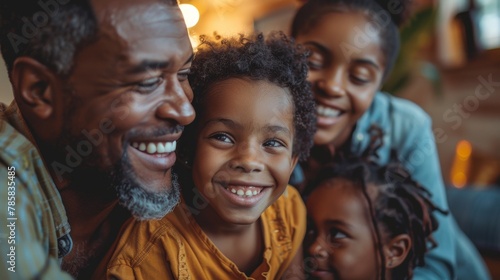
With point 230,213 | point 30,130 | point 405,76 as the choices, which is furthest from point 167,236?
point 405,76

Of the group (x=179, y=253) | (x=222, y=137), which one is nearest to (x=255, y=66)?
(x=222, y=137)

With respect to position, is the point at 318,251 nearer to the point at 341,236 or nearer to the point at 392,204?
the point at 341,236

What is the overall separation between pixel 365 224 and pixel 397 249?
0.31ft

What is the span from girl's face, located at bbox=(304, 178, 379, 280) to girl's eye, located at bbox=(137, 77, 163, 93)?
468mm

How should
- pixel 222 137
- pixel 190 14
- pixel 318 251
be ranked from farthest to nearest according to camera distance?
1. pixel 190 14
2. pixel 318 251
3. pixel 222 137

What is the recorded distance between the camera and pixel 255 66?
2.93ft

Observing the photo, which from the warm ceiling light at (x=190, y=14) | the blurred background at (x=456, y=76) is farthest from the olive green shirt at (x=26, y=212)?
the blurred background at (x=456, y=76)

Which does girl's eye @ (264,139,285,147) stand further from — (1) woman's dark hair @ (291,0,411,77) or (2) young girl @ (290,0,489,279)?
(1) woman's dark hair @ (291,0,411,77)

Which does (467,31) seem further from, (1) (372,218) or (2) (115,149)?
(2) (115,149)

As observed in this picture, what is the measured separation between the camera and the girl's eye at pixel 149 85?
0.73 metres

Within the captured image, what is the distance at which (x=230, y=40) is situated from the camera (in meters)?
0.94

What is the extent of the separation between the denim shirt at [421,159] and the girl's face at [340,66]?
100 mm

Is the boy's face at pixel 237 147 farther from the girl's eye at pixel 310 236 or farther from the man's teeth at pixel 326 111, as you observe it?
the man's teeth at pixel 326 111

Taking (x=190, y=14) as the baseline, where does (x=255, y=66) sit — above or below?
below
